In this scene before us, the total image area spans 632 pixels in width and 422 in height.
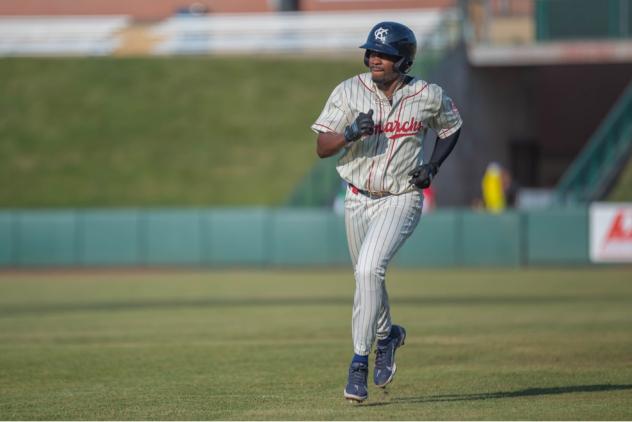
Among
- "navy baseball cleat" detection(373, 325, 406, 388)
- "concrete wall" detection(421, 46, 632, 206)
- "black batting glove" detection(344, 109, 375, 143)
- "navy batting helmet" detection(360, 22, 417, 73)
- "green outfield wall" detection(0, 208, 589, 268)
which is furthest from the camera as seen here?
"concrete wall" detection(421, 46, 632, 206)

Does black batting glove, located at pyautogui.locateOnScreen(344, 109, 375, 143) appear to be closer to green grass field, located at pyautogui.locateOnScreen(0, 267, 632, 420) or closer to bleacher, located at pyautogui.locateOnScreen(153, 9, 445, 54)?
green grass field, located at pyautogui.locateOnScreen(0, 267, 632, 420)

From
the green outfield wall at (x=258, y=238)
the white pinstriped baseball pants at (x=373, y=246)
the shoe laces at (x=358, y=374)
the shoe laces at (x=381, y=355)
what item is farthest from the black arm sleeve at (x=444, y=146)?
the green outfield wall at (x=258, y=238)

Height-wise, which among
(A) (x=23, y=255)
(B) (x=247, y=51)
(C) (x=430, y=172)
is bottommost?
(A) (x=23, y=255)

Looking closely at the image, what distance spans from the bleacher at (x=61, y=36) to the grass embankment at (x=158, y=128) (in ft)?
4.15

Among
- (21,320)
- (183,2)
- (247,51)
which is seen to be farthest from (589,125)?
(21,320)

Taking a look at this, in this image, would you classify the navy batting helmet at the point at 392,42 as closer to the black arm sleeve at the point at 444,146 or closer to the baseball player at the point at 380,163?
the baseball player at the point at 380,163

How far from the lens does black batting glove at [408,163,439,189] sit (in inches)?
282

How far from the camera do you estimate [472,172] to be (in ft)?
109

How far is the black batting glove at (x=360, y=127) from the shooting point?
6.89 meters

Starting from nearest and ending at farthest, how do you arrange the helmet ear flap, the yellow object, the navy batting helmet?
the navy batting helmet < the helmet ear flap < the yellow object

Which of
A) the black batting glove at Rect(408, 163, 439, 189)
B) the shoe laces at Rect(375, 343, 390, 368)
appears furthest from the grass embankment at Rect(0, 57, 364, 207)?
the black batting glove at Rect(408, 163, 439, 189)

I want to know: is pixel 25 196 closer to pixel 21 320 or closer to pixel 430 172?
pixel 21 320

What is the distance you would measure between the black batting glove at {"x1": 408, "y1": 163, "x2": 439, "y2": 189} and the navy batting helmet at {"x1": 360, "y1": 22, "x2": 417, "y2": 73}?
0.63m

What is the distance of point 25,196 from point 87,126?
382 centimetres
